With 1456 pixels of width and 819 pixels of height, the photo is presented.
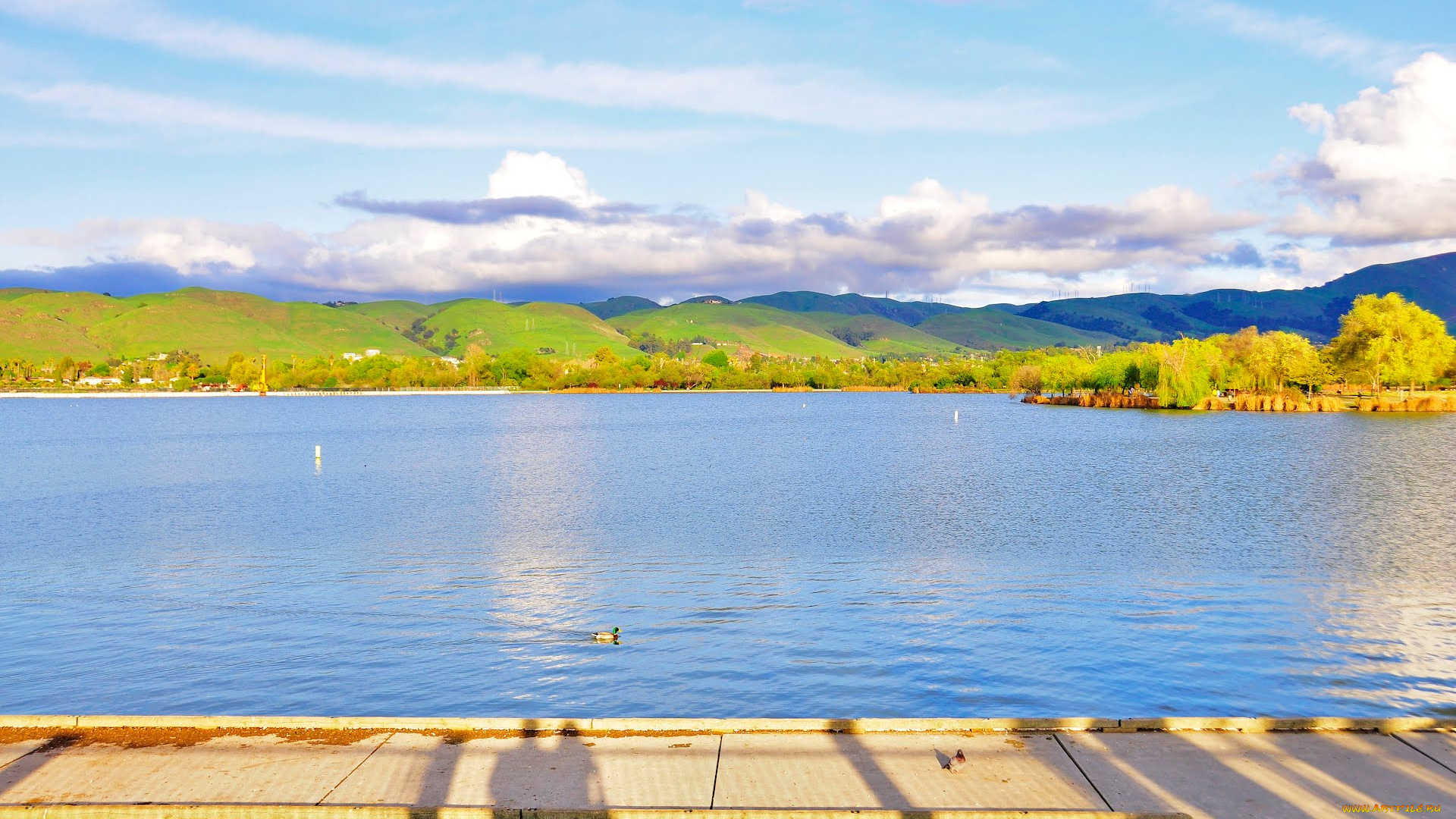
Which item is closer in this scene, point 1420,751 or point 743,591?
point 1420,751

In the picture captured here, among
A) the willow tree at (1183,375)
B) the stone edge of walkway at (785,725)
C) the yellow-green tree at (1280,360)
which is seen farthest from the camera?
the yellow-green tree at (1280,360)

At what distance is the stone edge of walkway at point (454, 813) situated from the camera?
1169 centimetres

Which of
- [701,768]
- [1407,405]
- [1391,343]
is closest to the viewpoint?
[701,768]

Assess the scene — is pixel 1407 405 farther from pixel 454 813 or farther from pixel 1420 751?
pixel 454 813

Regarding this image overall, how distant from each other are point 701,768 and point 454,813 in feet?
10.7

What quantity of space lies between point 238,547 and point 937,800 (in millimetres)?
40710

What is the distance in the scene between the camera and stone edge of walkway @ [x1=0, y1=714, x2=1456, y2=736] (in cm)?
1491

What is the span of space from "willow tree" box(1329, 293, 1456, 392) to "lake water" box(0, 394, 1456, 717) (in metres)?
92.6

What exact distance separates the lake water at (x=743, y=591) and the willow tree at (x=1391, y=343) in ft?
304

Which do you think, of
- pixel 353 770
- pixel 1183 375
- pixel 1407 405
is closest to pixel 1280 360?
pixel 1407 405

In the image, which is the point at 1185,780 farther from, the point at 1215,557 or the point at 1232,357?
the point at 1232,357

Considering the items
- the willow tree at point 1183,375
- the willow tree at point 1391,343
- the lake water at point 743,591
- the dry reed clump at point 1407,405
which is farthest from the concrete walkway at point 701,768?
the dry reed clump at point 1407,405

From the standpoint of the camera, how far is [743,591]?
1321 inches

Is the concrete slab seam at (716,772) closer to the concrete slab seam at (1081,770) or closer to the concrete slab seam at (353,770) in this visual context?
the concrete slab seam at (1081,770)
